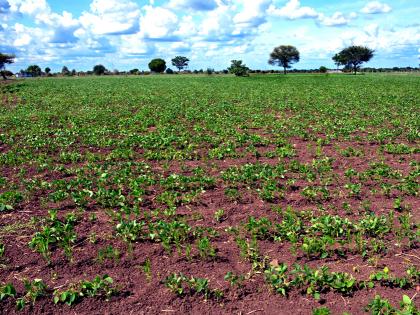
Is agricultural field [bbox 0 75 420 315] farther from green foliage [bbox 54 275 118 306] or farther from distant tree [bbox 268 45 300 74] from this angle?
distant tree [bbox 268 45 300 74]

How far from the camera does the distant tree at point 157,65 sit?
160288 mm

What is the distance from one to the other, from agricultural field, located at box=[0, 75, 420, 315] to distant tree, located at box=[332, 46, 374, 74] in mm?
124401

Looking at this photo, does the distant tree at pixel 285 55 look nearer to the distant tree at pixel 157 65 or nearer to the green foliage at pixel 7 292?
the distant tree at pixel 157 65

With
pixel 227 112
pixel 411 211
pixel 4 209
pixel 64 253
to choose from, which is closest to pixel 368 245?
pixel 411 211

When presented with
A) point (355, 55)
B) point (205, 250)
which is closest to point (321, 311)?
point (205, 250)

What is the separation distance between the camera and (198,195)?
8539 mm

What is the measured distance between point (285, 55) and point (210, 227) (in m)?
141

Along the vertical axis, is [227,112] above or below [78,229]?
above

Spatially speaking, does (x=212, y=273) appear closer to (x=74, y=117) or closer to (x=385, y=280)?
(x=385, y=280)

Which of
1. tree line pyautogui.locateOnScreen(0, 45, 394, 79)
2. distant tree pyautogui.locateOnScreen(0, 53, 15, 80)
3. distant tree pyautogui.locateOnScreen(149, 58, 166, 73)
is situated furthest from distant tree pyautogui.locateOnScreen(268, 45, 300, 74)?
distant tree pyautogui.locateOnScreen(0, 53, 15, 80)

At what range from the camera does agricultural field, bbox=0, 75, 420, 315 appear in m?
5.09

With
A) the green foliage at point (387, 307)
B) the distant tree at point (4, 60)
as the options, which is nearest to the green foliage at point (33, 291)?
the green foliage at point (387, 307)

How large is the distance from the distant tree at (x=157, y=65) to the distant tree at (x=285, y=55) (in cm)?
4556

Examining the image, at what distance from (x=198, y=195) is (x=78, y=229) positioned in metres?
2.63
